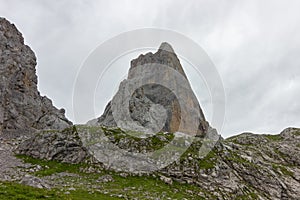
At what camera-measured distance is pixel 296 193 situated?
47.8 m

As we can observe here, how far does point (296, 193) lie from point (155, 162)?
81.8ft

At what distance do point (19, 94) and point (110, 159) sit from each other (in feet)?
137

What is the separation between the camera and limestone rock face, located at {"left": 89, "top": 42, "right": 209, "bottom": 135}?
4252 inches

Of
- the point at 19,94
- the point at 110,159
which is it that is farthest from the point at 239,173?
the point at 19,94

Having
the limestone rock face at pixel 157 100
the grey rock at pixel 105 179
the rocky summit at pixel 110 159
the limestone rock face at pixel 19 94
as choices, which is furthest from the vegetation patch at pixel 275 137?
the limestone rock face at pixel 19 94

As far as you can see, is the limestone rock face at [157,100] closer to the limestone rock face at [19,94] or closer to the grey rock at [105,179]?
the limestone rock face at [19,94]

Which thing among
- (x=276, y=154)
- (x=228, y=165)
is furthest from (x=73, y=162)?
(x=276, y=154)

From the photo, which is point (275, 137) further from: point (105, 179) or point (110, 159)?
point (105, 179)

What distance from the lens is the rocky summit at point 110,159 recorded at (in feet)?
117

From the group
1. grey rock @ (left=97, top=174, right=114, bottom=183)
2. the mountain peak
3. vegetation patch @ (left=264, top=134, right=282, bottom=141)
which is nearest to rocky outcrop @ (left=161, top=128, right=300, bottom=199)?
grey rock @ (left=97, top=174, right=114, bottom=183)

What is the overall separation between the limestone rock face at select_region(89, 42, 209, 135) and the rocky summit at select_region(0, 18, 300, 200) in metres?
29.6

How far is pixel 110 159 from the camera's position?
149 ft

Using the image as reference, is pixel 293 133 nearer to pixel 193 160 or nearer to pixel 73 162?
pixel 193 160

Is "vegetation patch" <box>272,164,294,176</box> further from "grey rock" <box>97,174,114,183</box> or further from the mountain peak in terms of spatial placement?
the mountain peak
